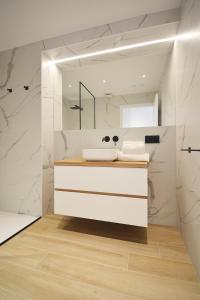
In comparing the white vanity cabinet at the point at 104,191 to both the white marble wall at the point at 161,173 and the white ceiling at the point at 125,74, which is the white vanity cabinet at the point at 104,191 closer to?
the white marble wall at the point at 161,173

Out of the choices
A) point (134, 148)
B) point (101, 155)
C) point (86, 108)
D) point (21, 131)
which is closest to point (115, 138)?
point (134, 148)

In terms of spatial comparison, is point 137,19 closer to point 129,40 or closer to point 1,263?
point 129,40

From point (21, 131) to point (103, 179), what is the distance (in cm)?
131

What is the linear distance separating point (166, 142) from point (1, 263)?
180 cm

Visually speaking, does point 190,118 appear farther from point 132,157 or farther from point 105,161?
point 105,161

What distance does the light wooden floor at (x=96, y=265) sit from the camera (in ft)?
3.00

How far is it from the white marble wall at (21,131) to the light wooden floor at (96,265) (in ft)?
1.81

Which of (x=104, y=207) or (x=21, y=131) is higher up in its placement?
(x=21, y=131)

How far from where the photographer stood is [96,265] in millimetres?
1119

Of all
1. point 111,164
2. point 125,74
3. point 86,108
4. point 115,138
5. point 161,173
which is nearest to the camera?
point 111,164

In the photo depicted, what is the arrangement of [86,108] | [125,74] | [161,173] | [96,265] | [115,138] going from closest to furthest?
[96,265] → [161,173] → [115,138] → [125,74] → [86,108]

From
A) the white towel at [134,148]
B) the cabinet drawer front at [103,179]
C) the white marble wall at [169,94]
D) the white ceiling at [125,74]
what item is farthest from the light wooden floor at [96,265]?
the white ceiling at [125,74]

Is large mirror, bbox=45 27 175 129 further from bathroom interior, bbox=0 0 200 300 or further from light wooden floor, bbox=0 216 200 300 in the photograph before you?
light wooden floor, bbox=0 216 200 300

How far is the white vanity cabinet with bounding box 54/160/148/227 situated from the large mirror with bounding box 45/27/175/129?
0.75 metres
